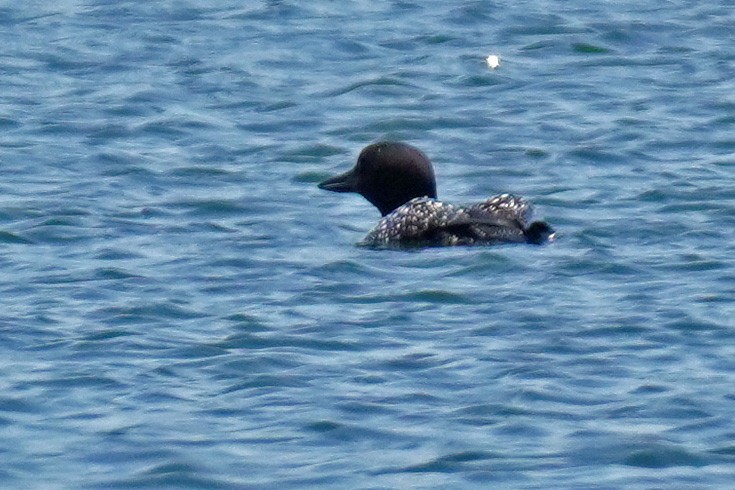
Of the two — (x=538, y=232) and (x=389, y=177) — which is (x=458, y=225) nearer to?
(x=538, y=232)

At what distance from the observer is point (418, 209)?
1194cm

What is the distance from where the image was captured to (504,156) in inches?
547

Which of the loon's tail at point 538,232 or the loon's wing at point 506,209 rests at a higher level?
the loon's wing at point 506,209

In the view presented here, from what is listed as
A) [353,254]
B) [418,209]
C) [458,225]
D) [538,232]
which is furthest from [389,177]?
[538,232]

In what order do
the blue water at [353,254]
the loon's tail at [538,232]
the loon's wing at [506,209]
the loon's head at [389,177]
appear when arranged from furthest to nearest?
the loon's head at [389,177]
the loon's wing at [506,209]
the loon's tail at [538,232]
the blue water at [353,254]

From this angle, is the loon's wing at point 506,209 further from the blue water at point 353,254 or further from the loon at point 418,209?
the blue water at point 353,254

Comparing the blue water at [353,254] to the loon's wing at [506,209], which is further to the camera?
the loon's wing at [506,209]

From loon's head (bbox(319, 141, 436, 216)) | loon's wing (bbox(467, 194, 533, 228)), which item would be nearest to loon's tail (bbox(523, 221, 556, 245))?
loon's wing (bbox(467, 194, 533, 228))

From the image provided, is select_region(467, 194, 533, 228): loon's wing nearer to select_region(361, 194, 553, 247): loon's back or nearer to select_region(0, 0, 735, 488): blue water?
select_region(361, 194, 553, 247): loon's back

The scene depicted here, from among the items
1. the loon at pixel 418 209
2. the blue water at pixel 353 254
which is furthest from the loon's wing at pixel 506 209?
the blue water at pixel 353 254

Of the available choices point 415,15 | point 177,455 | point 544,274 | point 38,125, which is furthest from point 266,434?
point 415,15

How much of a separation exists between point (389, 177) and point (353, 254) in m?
1.26

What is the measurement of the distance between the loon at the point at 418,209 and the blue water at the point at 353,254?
0.18 meters

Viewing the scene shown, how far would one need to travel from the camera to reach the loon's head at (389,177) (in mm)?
12586
